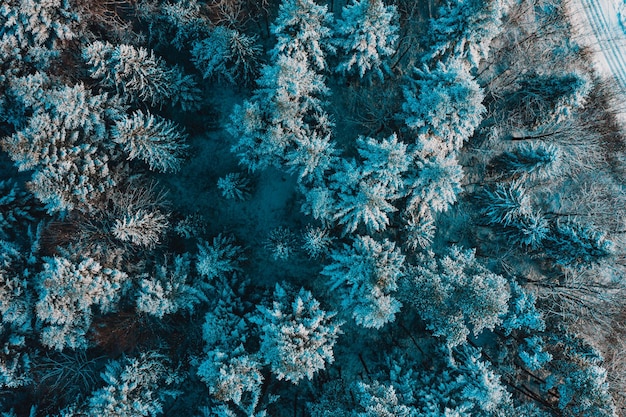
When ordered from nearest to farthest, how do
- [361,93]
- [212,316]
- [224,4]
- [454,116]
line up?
[454,116] < [212,316] < [224,4] < [361,93]

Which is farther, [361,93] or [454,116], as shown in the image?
[361,93]

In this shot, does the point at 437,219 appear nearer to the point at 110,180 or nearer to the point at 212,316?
the point at 212,316

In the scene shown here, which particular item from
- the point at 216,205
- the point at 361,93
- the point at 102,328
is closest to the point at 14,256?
the point at 102,328

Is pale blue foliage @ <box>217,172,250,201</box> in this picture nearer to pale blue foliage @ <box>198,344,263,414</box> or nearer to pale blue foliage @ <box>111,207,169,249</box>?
pale blue foliage @ <box>111,207,169,249</box>

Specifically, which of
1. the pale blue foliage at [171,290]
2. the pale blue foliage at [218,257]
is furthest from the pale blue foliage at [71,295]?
→ the pale blue foliage at [218,257]

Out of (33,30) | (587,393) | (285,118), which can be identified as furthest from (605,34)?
(33,30)

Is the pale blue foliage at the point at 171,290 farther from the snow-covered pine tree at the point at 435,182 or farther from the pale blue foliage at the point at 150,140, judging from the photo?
the snow-covered pine tree at the point at 435,182
